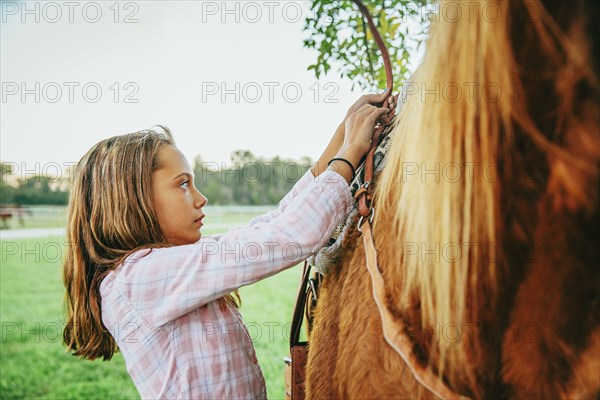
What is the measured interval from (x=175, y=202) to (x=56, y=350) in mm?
5410

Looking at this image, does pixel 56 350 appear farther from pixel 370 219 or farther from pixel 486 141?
pixel 486 141

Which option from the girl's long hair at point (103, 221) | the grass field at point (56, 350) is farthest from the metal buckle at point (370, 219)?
the grass field at point (56, 350)

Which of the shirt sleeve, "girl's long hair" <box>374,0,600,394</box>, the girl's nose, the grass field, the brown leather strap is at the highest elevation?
"girl's long hair" <box>374,0,600,394</box>

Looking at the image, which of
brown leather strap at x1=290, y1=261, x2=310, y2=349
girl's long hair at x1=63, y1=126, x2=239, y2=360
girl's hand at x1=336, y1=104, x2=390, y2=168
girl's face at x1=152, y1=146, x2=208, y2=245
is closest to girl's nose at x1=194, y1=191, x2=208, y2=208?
girl's face at x1=152, y1=146, x2=208, y2=245

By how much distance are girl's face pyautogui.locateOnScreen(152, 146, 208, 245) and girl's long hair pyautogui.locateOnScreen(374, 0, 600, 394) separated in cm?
86

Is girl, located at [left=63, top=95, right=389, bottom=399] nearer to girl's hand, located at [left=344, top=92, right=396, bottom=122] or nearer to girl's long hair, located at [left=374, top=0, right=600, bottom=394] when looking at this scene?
girl's hand, located at [left=344, top=92, right=396, bottom=122]

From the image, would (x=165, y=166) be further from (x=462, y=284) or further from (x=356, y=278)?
(x=462, y=284)

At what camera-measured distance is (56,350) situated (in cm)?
591

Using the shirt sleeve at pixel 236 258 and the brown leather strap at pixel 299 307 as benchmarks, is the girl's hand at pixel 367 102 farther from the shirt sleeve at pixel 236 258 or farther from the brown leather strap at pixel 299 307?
the brown leather strap at pixel 299 307

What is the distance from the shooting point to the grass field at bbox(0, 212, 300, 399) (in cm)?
Answer: 454

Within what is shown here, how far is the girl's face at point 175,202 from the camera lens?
1.55m

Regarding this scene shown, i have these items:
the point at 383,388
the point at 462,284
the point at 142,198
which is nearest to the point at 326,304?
the point at 383,388

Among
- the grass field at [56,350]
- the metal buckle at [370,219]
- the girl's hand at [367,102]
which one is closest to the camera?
the metal buckle at [370,219]

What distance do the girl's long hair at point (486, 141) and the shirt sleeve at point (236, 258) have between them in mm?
287
